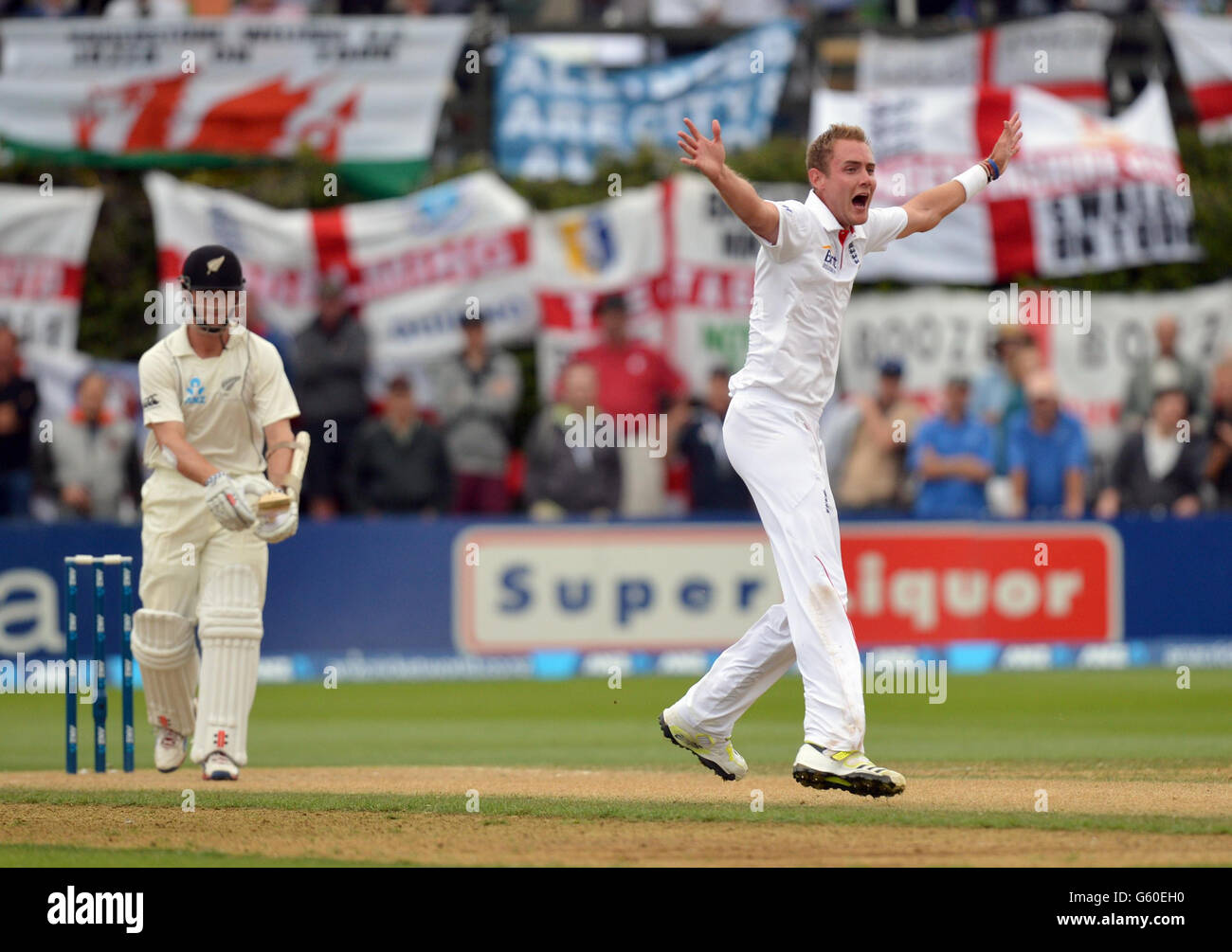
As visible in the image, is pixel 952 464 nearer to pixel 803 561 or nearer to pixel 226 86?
pixel 226 86

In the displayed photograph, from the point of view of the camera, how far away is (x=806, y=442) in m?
8.45

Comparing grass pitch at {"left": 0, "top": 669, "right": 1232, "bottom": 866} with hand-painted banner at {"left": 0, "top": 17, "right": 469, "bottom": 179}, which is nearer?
grass pitch at {"left": 0, "top": 669, "right": 1232, "bottom": 866}

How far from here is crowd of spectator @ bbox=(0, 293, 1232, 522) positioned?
647 inches

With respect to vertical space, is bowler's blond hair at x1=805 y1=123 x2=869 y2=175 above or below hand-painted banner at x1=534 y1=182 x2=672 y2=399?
below

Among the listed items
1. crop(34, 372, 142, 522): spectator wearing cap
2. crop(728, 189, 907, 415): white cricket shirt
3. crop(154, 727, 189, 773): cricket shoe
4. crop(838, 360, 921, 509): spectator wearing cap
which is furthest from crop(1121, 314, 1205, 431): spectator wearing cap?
crop(154, 727, 189, 773): cricket shoe

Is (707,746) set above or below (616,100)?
below

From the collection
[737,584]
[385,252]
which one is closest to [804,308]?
[737,584]

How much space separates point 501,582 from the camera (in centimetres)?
1605

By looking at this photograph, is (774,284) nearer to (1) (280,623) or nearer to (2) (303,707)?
(2) (303,707)

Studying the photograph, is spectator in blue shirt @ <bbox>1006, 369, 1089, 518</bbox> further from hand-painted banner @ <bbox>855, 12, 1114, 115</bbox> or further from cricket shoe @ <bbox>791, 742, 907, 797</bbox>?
cricket shoe @ <bbox>791, 742, 907, 797</bbox>

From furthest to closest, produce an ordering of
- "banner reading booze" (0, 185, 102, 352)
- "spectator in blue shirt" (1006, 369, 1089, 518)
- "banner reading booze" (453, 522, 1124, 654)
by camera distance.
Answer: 1. "banner reading booze" (0, 185, 102, 352)
2. "spectator in blue shirt" (1006, 369, 1089, 518)
3. "banner reading booze" (453, 522, 1124, 654)

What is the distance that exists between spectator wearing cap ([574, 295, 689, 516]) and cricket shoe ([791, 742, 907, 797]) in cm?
873

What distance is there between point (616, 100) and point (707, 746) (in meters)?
11.3

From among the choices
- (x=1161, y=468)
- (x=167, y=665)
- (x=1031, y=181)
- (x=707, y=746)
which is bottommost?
(x=707, y=746)
